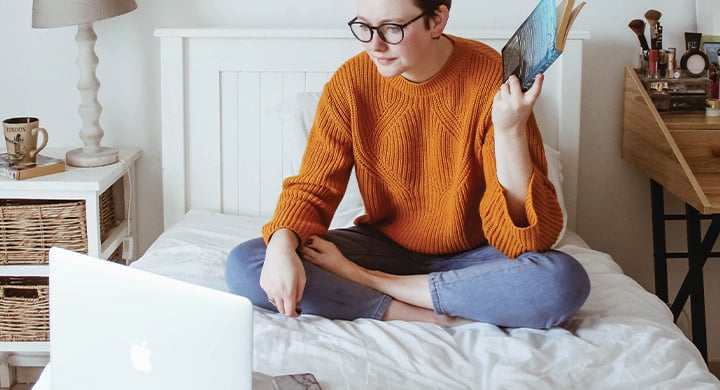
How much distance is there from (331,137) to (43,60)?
1.07 m

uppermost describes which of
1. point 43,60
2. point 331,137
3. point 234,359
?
point 43,60

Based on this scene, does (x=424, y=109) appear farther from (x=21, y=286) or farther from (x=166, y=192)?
(x=21, y=286)

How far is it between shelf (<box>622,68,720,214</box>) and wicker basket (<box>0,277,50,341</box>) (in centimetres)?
149

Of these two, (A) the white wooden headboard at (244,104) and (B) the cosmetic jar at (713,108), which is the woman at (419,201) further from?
(B) the cosmetic jar at (713,108)

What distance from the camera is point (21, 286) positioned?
2248mm

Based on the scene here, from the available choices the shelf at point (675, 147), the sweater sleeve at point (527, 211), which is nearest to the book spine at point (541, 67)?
the sweater sleeve at point (527, 211)

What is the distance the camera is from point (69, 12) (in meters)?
2.22

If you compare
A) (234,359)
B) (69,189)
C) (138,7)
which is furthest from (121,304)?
(138,7)

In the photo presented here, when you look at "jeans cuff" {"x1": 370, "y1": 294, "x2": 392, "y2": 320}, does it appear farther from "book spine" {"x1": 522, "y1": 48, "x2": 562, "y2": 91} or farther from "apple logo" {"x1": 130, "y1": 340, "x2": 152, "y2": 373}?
"apple logo" {"x1": 130, "y1": 340, "x2": 152, "y2": 373}

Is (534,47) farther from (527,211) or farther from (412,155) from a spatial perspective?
(412,155)

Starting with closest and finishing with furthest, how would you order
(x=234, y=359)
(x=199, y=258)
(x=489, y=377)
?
(x=234, y=359), (x=489, y=377), (x=199, y=258)

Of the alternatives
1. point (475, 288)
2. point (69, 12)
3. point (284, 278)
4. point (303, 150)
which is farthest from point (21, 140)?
point (475, 288)

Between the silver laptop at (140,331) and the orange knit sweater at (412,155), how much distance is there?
63 centimetres

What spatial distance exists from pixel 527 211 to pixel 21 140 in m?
1.25
